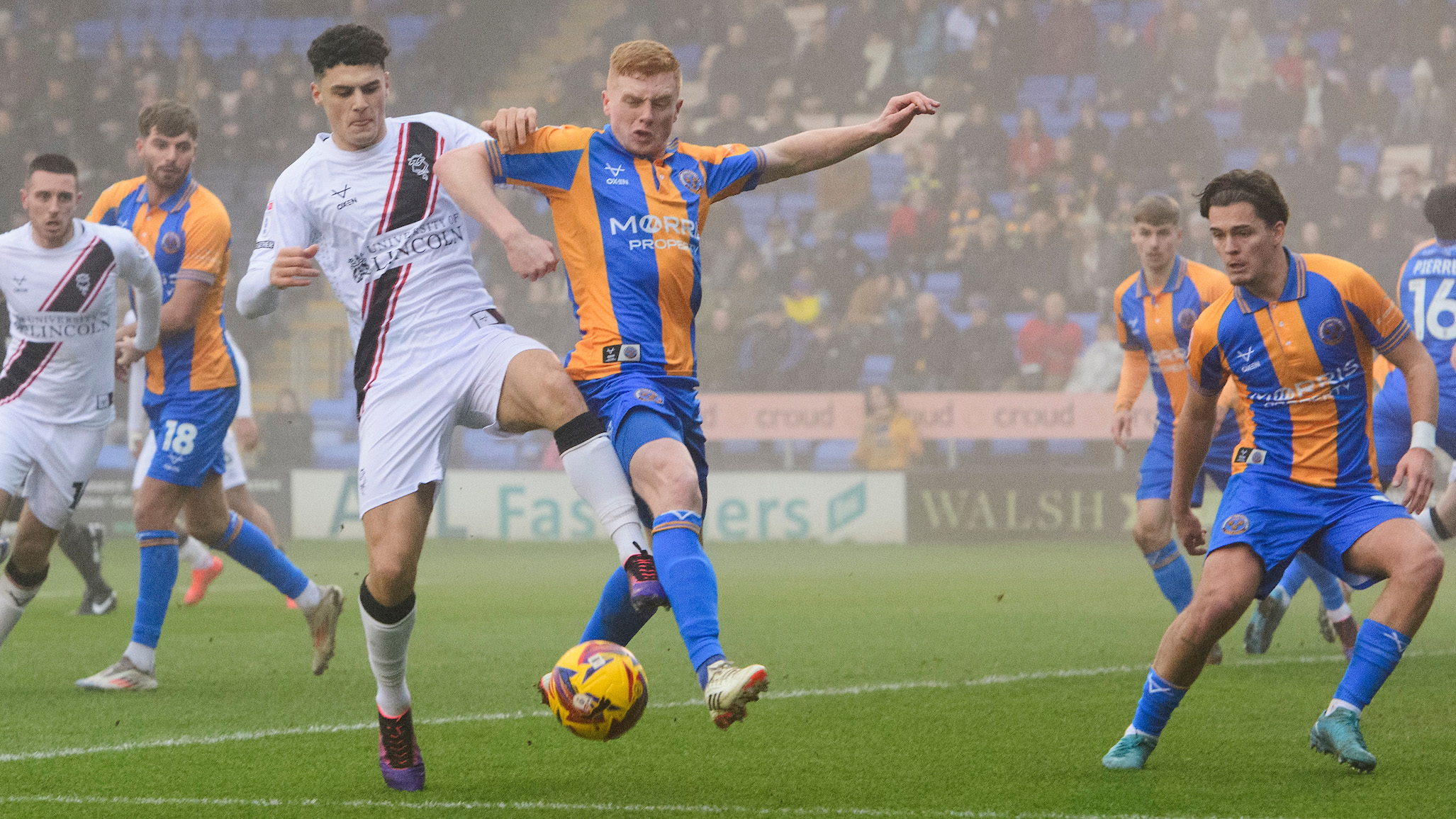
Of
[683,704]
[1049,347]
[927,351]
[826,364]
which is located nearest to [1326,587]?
[683,704]

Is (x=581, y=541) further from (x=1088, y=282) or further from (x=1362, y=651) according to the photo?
(x=1362, y=651)

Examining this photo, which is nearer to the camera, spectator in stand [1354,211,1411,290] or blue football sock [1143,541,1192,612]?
blue football sock [1143,541,1192,612]

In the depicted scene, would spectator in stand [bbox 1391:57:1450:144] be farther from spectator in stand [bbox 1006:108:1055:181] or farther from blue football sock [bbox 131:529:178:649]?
blue football sock [bbox 131:529:178:649]

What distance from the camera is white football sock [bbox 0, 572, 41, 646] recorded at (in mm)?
6469

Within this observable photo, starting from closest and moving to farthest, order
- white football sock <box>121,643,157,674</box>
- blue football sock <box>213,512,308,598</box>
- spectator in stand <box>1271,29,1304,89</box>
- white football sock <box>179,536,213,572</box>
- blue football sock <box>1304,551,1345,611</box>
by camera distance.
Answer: white football sock <box>121,643,157,674</box> → blue football sock <box>1304,551,1345,611</box> → blue football sock <box>213,512,308,598</box> → white football sock <box>179,536,213,572</box> → spectator in stand <box>1271,29,1304,89</box>

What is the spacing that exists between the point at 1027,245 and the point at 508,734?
12.6 meters

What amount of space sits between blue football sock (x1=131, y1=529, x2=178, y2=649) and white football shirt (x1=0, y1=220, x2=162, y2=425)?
67 cm

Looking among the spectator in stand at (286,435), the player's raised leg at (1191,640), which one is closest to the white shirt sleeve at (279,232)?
the player's raised leg at (1191,640)

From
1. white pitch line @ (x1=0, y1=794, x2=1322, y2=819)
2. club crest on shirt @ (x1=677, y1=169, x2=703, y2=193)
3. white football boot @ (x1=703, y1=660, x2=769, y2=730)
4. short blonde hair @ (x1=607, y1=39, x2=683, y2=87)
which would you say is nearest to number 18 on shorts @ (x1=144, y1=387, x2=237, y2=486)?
white pitch line @ (x1=0, y1=794, x2=1322, y2=819)

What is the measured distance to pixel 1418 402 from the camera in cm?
489

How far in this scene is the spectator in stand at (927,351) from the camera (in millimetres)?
16219

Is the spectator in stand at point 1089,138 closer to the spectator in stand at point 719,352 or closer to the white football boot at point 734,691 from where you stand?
the spectator in stand at point 719,352

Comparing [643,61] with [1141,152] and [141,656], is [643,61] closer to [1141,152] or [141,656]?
[141,656]

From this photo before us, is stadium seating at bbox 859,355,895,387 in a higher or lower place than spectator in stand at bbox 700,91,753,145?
lower
